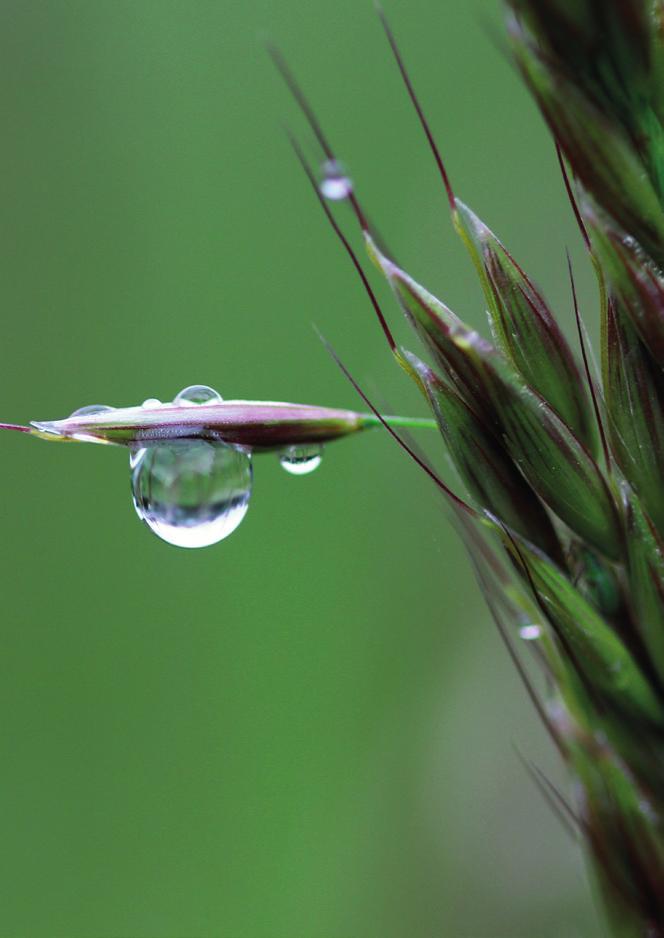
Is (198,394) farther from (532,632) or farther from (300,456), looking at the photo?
(532,632)

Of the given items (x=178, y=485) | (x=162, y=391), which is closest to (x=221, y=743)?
(x=162, y=391)

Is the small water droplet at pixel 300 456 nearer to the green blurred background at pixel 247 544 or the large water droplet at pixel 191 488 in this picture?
the large water droplet at pixel 191 488

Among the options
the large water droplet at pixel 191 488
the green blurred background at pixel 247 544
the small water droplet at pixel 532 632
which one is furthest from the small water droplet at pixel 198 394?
the green blurred background at pixel 247 544

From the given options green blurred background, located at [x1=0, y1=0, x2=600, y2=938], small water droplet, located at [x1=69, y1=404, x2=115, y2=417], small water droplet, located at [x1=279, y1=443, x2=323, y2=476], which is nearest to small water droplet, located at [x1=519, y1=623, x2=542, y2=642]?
small water droplet, located at [x1=279, y1=443, x2=323, y2=476]

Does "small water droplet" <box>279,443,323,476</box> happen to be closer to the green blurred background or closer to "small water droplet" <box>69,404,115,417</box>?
"small water droplet" <box>69,404,115,417</box>

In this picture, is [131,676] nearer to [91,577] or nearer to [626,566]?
[91,577]
